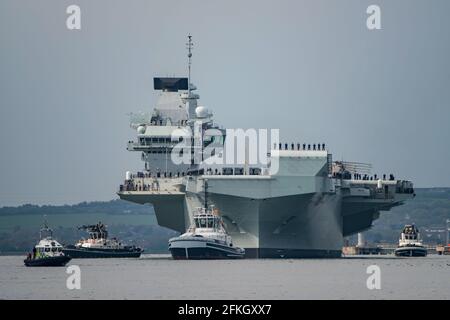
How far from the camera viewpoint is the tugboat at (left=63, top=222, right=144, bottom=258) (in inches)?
4643

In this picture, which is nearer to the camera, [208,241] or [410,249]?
[208,241]

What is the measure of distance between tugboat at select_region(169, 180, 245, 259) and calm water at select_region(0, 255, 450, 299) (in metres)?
4.00

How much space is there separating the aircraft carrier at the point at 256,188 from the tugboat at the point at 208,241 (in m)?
1.51

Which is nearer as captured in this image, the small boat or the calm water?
the calm water

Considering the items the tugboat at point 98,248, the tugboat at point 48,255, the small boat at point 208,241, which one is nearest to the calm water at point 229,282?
the tugboat at point 48,255

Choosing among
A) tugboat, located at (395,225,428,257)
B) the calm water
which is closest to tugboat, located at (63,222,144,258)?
tugboat, located at (395,225,428,257)

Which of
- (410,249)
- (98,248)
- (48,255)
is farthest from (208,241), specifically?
(410,249)

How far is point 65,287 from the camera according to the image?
224ft

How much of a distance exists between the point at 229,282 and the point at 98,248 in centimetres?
5076

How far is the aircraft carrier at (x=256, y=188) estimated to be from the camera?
9569 cm

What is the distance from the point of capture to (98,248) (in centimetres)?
11969

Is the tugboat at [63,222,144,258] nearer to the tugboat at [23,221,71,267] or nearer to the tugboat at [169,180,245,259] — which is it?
the tugboat at [169,180,245,259]

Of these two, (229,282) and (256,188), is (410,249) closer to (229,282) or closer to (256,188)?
(256,188)
